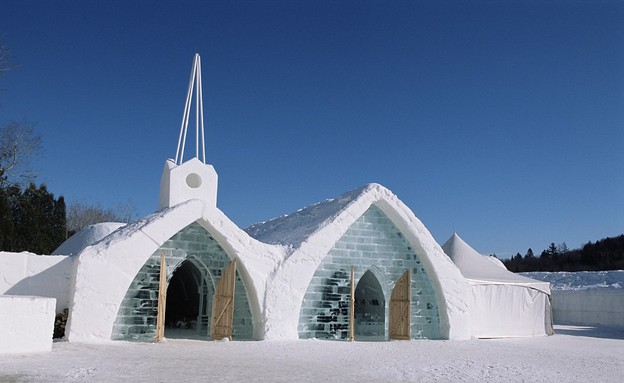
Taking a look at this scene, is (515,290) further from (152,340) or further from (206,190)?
(152,340)

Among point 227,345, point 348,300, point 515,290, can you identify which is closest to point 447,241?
point 515,290

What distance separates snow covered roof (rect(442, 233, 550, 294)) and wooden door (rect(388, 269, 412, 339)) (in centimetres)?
256

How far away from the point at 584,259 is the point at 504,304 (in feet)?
109

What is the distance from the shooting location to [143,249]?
42.0 feet

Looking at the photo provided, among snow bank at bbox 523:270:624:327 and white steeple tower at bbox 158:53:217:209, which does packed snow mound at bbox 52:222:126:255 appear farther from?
snow bank at bbox 523:270:624:327

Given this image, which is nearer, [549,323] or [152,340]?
[152,340]

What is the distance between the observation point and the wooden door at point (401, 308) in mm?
14844

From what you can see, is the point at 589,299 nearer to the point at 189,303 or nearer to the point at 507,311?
the point at 507,311

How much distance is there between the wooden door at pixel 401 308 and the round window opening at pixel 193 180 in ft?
17.9

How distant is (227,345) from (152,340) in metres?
1.63

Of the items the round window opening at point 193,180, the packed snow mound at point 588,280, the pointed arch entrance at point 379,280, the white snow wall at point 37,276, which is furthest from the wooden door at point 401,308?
the packed snow mound at point 588,280

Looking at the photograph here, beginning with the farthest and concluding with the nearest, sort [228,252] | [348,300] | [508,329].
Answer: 1. [508,329]
2. [348,300]
3. [228,252]

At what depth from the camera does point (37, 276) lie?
1223cm

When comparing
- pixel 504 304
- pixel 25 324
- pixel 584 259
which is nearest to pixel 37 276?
pixel 25 324
